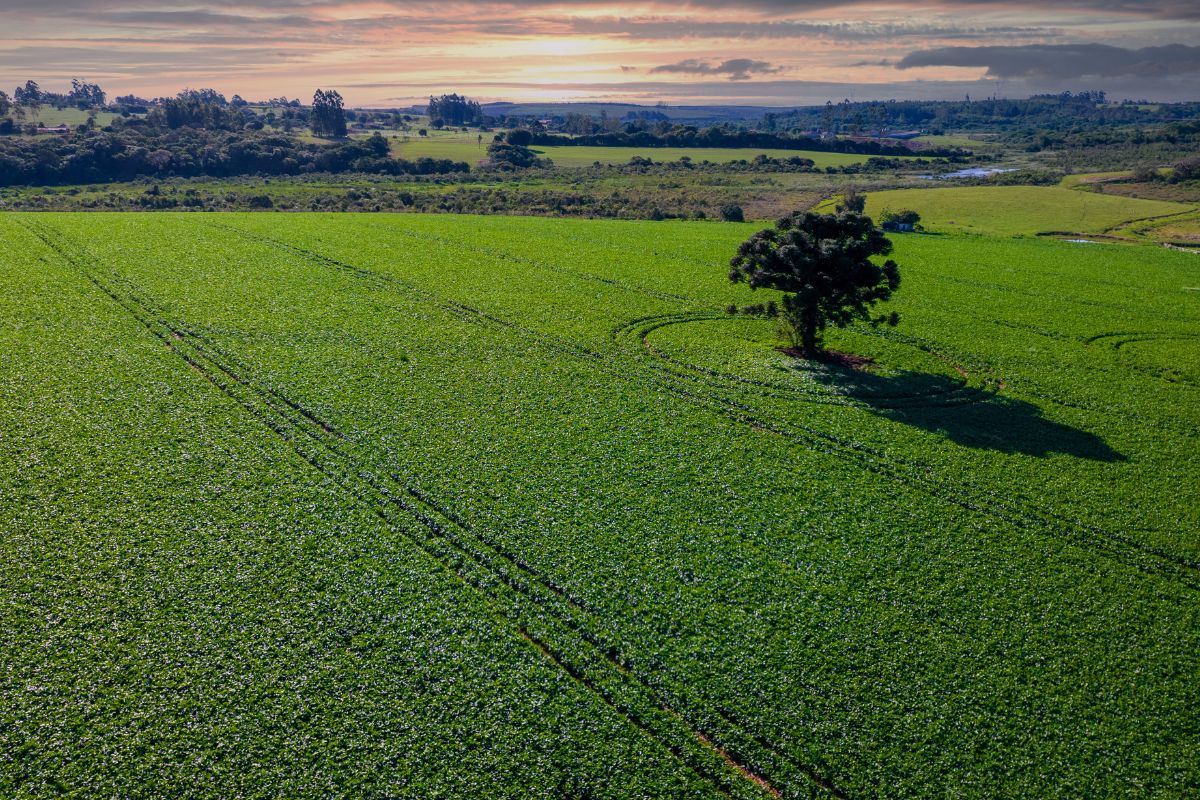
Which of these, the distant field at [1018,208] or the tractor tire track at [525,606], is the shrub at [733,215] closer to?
the distant field at [1018,208]

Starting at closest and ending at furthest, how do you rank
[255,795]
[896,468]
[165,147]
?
[255,795] → [896,468] → [165,147]

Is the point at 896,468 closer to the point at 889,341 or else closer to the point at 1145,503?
the point at 1145,503

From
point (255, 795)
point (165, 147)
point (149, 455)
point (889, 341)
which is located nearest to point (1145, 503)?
point (889, 341)

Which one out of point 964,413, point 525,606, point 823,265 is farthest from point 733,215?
point 525,606

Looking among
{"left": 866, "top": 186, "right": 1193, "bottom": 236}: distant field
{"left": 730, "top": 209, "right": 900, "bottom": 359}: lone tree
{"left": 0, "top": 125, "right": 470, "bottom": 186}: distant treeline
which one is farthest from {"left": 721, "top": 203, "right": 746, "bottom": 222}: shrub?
{"left": 0, "top": 125, "right": 470, "bottom": 186}: distant treeline

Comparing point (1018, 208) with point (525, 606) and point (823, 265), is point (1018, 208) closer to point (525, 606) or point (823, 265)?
point (823, 265)

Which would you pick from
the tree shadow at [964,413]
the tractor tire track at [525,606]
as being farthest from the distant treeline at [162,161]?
the tree shadow at [964,413]
